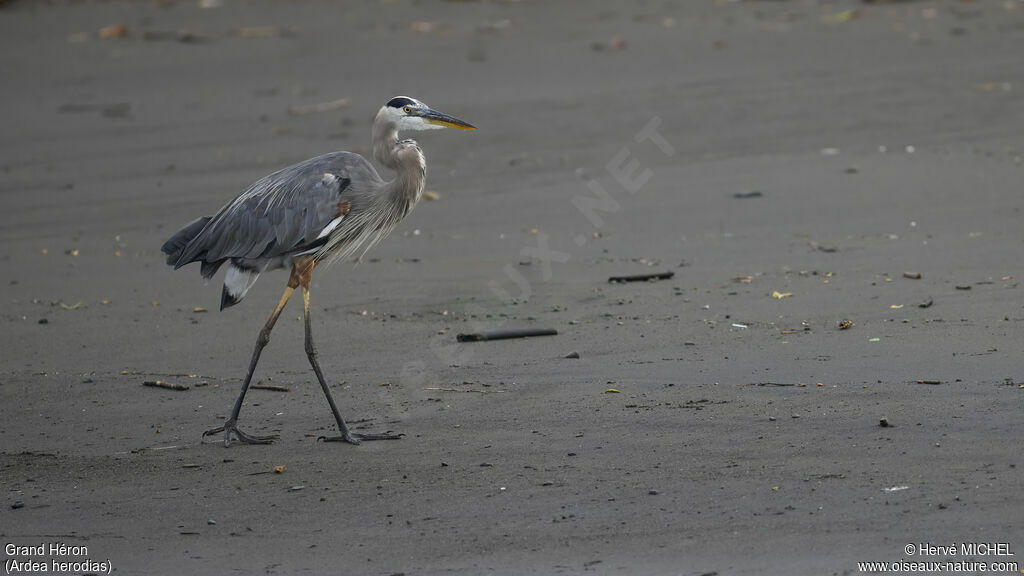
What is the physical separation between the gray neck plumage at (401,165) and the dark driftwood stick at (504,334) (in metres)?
0.90

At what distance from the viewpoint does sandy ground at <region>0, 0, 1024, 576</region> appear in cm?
500

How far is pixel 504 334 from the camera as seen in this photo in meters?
7.22

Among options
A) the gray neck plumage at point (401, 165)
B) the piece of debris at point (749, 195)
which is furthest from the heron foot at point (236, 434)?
the piece of debris at point (749, 195)

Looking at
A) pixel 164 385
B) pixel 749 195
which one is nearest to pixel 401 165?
pixel 164 385

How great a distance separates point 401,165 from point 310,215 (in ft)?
1.75

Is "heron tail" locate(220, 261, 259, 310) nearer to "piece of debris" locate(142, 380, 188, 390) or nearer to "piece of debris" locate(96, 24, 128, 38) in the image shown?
"piece of debris" locate(142, 380, 188, 390)

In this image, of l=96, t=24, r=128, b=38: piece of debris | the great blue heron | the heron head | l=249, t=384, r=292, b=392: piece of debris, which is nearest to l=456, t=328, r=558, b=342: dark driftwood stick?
the great blue heron

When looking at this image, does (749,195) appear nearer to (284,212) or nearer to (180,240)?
(284,212)

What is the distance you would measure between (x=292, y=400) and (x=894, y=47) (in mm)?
9433

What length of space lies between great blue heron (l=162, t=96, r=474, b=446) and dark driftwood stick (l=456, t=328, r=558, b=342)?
0.84 meters

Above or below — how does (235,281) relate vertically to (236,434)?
above

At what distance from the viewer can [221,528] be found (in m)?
5.12

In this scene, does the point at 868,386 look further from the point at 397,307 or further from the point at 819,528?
the point at 397,307

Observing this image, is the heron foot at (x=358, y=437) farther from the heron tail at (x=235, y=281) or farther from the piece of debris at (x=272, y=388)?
the heron tail at (x=235, y=281)
